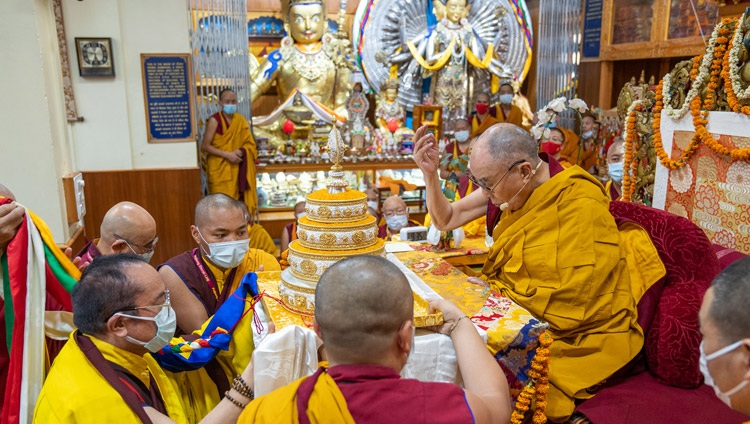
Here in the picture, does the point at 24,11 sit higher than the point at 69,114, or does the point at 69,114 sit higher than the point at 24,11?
the point at 24,11

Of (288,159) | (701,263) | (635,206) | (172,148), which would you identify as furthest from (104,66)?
(701,263)

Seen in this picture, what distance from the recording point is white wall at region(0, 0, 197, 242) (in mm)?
4023

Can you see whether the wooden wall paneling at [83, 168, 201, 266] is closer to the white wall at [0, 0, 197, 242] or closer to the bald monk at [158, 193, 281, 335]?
the white wall at [0, 0, 197, 242]

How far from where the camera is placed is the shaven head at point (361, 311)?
1346 millimetres

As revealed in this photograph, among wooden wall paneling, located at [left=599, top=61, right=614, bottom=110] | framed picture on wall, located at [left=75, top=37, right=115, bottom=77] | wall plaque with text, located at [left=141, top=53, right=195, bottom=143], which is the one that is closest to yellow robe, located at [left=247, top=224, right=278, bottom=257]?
wall plaque with text, located at [left=141, top=53, right=195, bottom=143]

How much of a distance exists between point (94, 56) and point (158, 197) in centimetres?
156

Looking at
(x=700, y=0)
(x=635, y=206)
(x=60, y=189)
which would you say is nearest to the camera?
(x=635, y=206)

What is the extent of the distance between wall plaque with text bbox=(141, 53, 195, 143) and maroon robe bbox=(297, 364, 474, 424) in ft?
17.4

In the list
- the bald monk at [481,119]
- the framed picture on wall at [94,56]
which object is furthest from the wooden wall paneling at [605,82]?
the framed picture on wall at [94,56]

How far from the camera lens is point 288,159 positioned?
7.59 metres

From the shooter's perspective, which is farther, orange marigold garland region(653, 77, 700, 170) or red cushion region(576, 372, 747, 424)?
orange marigold garland region(653, 77, 700, 170)

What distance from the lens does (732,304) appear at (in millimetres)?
1262

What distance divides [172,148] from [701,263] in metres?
5.23

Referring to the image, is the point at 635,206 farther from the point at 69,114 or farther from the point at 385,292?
the point at 69,114
